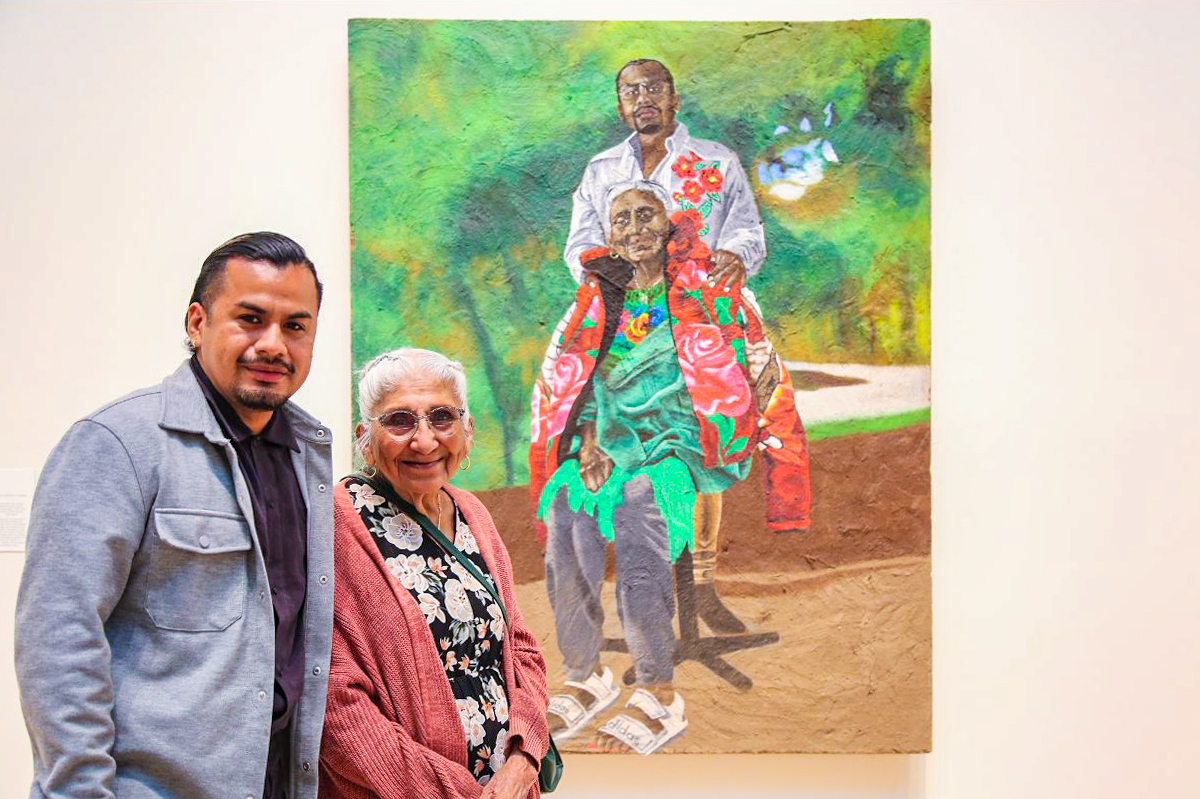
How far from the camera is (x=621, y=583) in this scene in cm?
270

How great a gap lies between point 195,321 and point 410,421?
417 mm

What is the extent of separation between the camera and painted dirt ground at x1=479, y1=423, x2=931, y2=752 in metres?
2.69

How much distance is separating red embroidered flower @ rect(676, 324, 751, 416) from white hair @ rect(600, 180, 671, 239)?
1.11ft

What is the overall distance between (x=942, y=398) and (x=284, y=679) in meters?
1.96

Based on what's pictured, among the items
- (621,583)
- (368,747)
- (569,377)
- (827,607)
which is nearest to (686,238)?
(569,377)

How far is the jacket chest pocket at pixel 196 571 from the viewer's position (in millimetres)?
1431

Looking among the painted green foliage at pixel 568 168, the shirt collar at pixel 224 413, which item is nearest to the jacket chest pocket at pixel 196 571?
the shirt collar at pixel 224 413

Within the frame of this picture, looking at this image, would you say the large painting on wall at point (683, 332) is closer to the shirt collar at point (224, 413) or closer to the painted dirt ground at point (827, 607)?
the painted dirt ground at point (827, 607)

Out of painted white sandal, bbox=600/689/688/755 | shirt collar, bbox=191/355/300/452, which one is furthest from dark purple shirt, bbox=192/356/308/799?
painted white sandal, bbox=600/689/688/755

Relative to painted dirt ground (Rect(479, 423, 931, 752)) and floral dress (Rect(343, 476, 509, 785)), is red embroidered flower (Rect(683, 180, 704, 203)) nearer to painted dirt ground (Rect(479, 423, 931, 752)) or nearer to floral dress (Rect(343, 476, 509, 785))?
painted dirt ground (Rect(479, 423, 931, 752))

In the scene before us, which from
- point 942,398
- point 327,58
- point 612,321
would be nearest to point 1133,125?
point 942,398

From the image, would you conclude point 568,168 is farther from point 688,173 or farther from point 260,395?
point 260,395

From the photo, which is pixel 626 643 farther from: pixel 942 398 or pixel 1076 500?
pixel 1076 500

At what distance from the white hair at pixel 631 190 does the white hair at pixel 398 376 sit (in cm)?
A: 99
